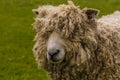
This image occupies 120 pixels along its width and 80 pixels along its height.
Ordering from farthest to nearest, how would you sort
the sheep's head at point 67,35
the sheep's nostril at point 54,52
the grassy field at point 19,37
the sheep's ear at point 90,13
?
the grassy field at point 19,37 < the sheep's ear at point 90,13 < the sheep's head at point 67,35 < the sheep's nostril at point 54,52

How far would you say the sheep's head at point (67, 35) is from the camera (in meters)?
5.81

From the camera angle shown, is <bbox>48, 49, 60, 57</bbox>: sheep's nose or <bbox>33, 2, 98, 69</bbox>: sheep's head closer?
<bbox>48, 49, 60, 57</bbox>: sheep's nose

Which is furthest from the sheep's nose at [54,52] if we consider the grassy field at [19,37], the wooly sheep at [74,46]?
the grassy field at [19,37]

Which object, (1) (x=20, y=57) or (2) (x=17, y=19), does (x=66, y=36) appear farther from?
(2) (x=17, y=19)

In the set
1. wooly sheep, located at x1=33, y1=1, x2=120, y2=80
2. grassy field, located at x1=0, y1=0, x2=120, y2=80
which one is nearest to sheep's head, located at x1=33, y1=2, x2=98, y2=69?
wooly sheep, located at x1=33, y1=1, x2=120, y2=80

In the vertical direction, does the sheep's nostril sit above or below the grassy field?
below

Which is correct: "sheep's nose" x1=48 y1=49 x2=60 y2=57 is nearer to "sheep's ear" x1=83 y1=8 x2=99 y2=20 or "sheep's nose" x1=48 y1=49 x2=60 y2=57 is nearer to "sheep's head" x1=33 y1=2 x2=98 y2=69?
"sheep's head" x1=33 y1=2 x2=98 y2=69

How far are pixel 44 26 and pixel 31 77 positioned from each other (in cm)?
384

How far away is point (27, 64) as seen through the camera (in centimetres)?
1070

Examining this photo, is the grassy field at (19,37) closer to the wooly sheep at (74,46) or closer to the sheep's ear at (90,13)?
the wooly sheep at (74,46)

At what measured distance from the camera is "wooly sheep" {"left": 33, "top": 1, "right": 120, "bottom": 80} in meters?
5.86

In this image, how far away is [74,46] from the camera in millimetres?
5863

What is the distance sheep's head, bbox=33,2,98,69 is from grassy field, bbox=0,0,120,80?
3.65 m

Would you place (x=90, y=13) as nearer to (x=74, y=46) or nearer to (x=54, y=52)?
(x=74, y=46)
